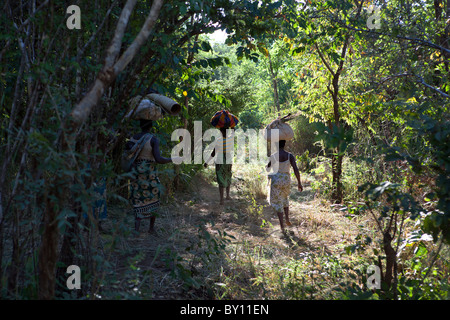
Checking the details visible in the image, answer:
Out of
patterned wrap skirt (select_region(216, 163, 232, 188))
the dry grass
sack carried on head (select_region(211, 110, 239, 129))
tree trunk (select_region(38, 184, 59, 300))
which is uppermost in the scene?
sack carried on head (select_region(211, 110, 239, 129))

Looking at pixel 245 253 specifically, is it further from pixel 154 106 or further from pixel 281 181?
pixel 154 106

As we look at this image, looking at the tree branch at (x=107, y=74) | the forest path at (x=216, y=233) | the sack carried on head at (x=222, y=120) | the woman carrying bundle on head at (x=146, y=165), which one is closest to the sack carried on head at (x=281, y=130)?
the forest path at (x=216, y=233)

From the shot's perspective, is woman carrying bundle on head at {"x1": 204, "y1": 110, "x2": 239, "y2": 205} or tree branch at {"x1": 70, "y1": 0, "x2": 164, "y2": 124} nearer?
tree branch at {"x1": 70, "y1": 0, "x2": 164, "y2": 124}

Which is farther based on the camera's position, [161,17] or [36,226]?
[161,17]

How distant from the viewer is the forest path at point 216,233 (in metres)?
3.38

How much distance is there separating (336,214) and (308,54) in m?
2.77

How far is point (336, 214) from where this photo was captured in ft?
20.0

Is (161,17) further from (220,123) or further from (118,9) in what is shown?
(220,123)

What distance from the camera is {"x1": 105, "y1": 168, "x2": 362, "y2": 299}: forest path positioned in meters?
3.38

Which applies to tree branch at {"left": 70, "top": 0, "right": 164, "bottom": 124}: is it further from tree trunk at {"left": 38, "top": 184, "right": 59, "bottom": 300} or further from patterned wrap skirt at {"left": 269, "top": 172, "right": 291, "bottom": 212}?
patterned wrap skirt at {"left": 269, "top": 172, "right": 291, "bottom": 212}

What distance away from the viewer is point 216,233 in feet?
15.4

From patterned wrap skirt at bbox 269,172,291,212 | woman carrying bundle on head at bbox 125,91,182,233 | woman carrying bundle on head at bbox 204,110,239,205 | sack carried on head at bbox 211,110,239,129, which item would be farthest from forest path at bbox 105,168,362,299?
sack carried on head at bbox 211,110,239,129

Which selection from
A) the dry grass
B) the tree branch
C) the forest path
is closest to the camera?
the tree branch
